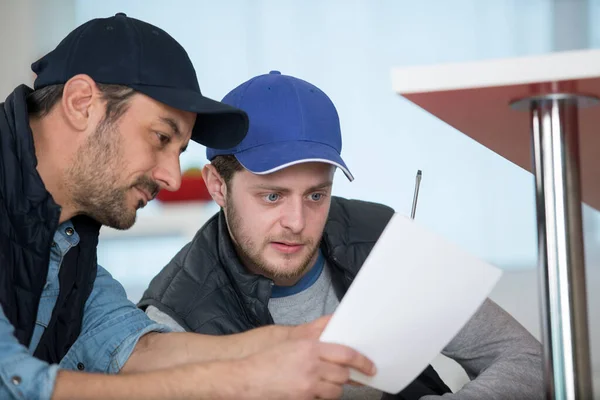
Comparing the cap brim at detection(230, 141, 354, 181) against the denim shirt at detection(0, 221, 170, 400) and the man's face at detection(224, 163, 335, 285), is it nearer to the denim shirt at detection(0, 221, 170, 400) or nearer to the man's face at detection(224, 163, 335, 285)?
the man's face at detection(224, 163, 335, 285)

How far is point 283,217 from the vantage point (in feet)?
5.24

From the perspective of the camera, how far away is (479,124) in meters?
1.08

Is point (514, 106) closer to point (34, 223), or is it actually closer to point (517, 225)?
point (34, 223)

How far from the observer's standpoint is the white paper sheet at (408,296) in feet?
2.82

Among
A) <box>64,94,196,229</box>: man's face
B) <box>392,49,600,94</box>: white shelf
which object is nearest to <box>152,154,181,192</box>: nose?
<box>64,94,196,229</box>: man's face

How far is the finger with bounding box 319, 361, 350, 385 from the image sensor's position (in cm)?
98

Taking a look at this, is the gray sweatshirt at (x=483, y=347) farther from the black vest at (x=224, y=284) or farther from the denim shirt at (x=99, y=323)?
the denim shirt at (x=99, y=323)

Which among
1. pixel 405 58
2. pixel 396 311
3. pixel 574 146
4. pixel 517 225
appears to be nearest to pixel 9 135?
pixel 396 311

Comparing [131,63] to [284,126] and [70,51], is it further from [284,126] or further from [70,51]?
[284,126]

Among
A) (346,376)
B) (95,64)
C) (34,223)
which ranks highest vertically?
(95,64)

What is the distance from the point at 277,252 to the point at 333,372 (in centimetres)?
64

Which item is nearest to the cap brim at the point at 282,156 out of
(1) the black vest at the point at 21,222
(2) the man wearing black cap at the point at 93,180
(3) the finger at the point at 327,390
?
(2) the man wearing black cap at the point at 93,180

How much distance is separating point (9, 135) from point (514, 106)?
2.44ft

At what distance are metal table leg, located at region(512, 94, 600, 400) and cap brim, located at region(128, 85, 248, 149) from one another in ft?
1.81
